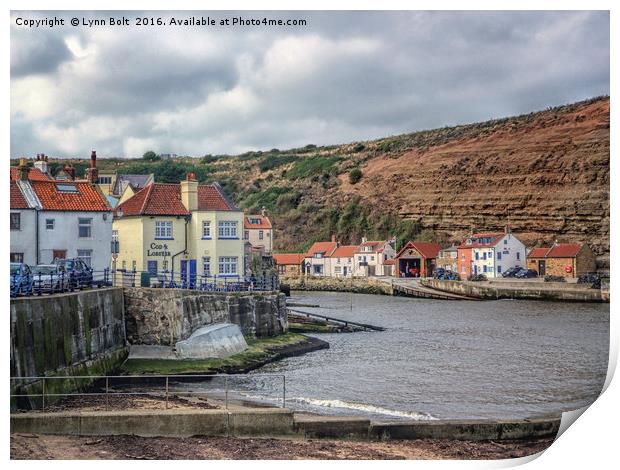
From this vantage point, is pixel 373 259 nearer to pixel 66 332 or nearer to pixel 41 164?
pixel 41 164

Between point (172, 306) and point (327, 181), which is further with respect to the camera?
point (327, 181)

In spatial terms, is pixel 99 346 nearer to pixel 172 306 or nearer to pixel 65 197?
pixel 172 306

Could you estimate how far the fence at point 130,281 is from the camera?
13.9 m

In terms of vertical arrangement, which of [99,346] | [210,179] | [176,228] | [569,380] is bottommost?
[569,380]

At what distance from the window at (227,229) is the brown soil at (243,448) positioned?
38.6ft

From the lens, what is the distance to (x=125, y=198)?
2452 cm

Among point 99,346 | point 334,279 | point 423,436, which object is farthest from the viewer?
point 334,279

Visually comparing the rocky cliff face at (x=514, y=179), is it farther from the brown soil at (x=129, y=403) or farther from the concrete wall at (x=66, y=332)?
the brown soil at (x=129, y=403)

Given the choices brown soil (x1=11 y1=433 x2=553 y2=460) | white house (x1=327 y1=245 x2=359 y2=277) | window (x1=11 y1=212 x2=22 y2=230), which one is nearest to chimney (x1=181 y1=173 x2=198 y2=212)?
window (x1=11 y1=212 x2=22 y2=230)

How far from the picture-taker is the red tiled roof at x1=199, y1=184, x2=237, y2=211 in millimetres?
23219

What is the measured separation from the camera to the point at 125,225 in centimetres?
2239

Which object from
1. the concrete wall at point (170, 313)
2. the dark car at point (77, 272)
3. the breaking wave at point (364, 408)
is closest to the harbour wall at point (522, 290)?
the concrete wall at point (170, 313)
